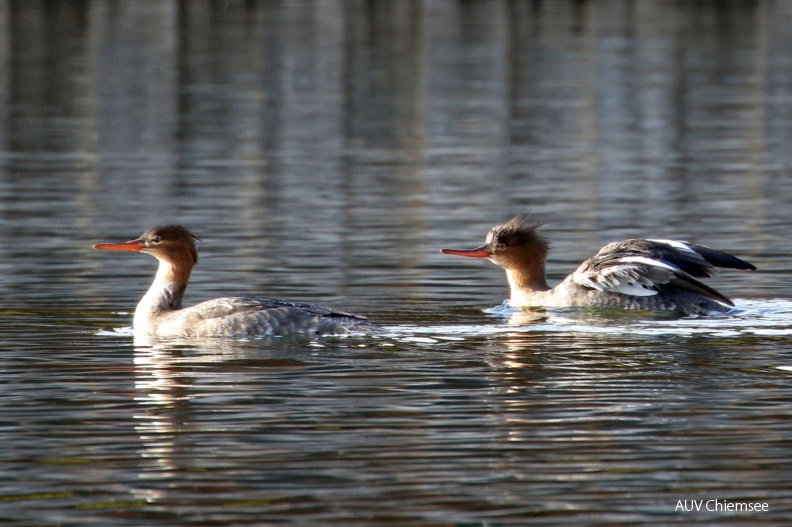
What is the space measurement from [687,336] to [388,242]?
5087mm

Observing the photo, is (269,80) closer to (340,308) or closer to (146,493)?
(340,308)

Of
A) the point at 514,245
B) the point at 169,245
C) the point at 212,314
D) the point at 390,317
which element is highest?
the point at 169,245

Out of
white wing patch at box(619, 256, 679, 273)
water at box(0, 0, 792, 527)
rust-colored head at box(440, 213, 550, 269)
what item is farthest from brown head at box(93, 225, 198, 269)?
white wing patch at box(619, 256, 679, 273)

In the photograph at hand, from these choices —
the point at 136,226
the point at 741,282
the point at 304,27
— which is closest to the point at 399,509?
the point at 741,282

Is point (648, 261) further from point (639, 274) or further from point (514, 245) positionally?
point (514, 245)

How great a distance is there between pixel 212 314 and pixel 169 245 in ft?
2.87

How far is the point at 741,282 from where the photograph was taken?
1415 cm

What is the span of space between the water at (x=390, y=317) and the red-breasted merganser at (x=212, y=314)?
0.15m

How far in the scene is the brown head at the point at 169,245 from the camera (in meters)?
12.1

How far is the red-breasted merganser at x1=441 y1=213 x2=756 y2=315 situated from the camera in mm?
12703

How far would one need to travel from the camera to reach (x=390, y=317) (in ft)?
39.8

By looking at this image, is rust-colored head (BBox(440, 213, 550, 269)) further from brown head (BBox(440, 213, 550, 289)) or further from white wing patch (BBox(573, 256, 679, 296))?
white wing patch (BBox(573, 256, 679, 296))

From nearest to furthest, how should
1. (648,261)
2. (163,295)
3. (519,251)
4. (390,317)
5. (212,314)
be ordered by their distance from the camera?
(212,314), (163,295), (390,317), (648,261), (519,251)

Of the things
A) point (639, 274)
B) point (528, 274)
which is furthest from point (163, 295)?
point (639, 274)
